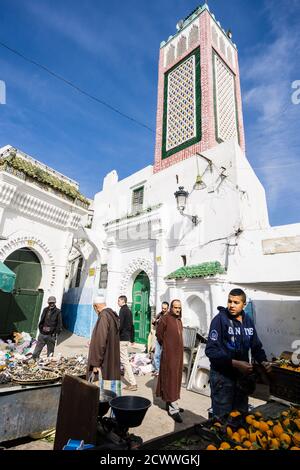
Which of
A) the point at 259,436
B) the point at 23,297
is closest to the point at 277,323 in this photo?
the point at 259,436

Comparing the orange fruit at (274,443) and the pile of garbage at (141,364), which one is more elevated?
the orange fruit at (274,443)

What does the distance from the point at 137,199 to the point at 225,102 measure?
612cm

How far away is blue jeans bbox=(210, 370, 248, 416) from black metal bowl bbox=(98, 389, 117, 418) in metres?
1.12

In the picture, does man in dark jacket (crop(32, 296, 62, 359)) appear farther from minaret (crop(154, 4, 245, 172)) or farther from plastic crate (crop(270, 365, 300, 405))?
minaret (crop(154, 4, 245, 172))

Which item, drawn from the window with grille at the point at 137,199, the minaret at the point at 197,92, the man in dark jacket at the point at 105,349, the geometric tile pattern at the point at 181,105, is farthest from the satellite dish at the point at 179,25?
the man in dark jacket at the point at 105,349

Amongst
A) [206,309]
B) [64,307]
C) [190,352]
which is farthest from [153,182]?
[64,307]

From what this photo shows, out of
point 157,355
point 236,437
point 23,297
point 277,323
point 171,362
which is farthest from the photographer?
point 23,297

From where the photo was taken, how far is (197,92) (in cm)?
1152

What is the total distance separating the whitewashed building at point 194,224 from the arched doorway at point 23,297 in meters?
3.63

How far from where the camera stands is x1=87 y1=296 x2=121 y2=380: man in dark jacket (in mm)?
3615

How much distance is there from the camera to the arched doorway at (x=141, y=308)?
1047 cm

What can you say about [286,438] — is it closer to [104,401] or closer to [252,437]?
[252,437]

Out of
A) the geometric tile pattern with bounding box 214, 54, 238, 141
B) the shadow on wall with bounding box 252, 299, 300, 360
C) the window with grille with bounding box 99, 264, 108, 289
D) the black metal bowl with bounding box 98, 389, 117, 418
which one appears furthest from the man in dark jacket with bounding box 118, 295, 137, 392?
the geometric tile pattern with bounding box 214, 54, 238, 141

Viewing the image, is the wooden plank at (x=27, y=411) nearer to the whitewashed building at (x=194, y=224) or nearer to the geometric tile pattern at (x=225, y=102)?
the whitewashed building at (x=194, y=224)
